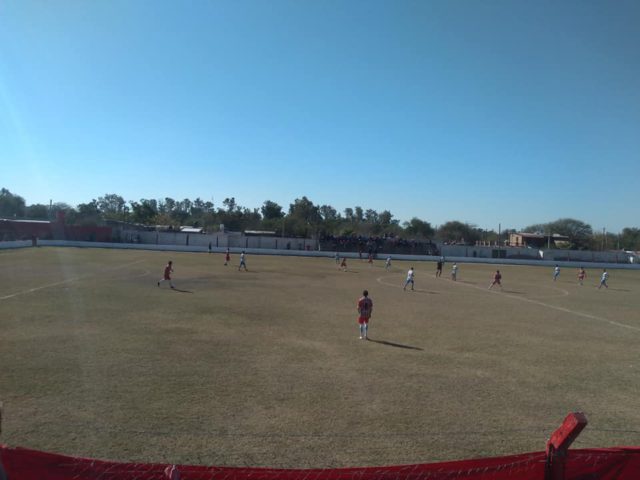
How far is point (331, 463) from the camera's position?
18.7 ft

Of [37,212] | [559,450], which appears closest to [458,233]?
[37,212]

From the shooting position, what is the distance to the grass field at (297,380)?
6.23 m

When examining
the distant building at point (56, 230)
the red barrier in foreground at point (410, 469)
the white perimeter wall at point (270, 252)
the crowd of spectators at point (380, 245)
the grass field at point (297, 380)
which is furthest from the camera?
the crowd of spectators at point (380, 245)

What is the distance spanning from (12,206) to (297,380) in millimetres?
119724

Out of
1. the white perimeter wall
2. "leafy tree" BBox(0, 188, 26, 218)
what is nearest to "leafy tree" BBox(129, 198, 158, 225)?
"leafy tree" BBox(0, 188, 26, 218)

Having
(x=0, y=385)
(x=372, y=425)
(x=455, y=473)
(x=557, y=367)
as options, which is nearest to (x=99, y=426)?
(x=0, y=385)

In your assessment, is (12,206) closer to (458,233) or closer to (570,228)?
(458,233)

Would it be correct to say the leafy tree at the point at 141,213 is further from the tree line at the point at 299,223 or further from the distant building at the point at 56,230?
the distant building at the point at 56,230

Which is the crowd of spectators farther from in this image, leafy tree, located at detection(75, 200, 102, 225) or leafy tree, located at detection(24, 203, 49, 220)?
leafy tree, located at detection(24, 203, 49, 220)

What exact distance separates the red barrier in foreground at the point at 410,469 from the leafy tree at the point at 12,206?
4685 inches

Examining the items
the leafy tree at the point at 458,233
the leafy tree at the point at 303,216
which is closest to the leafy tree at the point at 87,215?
the leafy tree at the point at 303,216

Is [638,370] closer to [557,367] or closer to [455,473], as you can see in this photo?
[557,367]

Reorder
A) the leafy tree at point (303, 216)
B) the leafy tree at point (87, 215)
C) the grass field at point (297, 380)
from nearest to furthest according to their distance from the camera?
1. the grass field at point (297, 380)
2. the leafy tree at point (87, 215)
3. the leafy tree at point (303, 216)

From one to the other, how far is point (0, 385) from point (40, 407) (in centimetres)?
157
